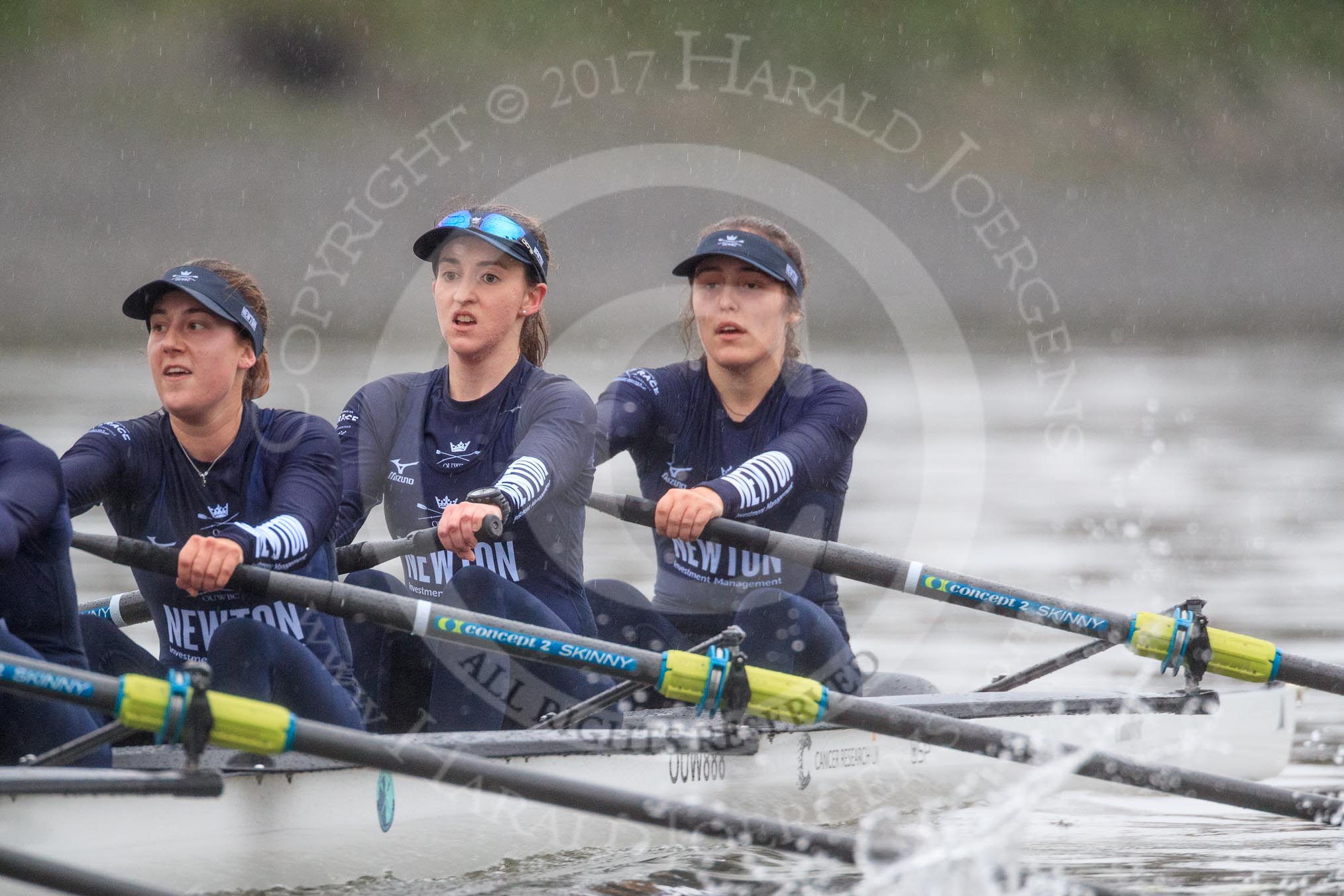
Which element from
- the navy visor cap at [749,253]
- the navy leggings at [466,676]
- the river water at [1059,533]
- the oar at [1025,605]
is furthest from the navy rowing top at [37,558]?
the navy visor cap at [749,253]

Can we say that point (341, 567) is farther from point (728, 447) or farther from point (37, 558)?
point (37, 558)

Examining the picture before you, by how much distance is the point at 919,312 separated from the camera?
75.9 ft

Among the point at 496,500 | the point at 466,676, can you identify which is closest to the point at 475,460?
the point at 496,500

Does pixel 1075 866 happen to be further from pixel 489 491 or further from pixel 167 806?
pixel 167 806

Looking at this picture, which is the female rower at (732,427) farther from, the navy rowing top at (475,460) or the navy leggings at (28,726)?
the navy leggings at (28,726)

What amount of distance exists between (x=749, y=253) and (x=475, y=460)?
100 centimetres

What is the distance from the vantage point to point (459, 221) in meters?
4.49

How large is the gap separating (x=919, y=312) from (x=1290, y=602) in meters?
14.7


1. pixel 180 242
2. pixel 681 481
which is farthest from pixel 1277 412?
pixel 681 481

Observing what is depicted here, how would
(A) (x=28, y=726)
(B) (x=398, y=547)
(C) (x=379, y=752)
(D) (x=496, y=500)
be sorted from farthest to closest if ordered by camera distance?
(B) (x=398, y=547) → (D) (x=496, y=500) → (A) (x=28, y=726) → (C) (x=379, y=752)

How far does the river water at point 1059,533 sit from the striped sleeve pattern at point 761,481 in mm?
930

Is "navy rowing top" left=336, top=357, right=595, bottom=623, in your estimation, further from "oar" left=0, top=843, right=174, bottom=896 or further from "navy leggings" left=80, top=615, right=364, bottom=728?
"oar" left=0, top=843, right=174, bottom=896

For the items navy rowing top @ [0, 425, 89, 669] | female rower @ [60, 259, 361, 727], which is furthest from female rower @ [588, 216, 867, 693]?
navy rowing top @ [0, 425, 89, 669]

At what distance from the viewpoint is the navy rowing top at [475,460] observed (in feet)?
14.3
